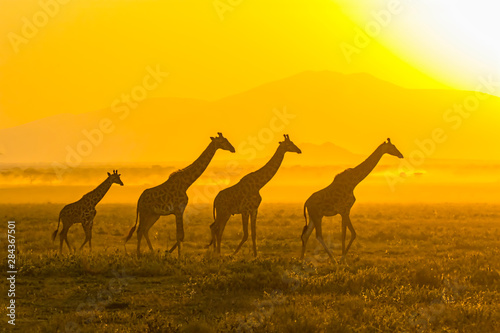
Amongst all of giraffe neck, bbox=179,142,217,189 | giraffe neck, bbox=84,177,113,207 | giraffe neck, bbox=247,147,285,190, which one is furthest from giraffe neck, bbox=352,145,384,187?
giraffe neck, bbox=84,177,113,207

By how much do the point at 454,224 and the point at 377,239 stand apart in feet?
32.9

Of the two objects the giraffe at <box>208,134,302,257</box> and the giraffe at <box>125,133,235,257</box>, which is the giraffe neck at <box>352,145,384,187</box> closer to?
the giraffe at <box>208,134,302,257</box>

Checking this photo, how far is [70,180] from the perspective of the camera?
142 m

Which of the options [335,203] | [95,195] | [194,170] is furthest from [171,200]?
[335,203]

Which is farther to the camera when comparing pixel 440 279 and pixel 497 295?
pixel 440 279

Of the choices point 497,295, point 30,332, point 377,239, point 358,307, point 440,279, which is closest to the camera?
point 30,332

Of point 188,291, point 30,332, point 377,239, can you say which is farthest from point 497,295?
point 377,239

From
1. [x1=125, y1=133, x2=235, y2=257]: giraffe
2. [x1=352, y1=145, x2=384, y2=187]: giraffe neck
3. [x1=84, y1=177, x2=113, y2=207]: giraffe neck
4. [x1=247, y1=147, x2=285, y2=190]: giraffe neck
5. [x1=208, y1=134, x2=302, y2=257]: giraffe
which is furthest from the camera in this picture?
[x1=84, y1=177, x2=113, y2=207]: giraffe neck

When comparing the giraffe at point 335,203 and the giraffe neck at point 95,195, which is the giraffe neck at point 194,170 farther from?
the giraffe at point 335,203

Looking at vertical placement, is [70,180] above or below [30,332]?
above

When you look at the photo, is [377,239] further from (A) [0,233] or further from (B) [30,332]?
(B) [30,332]

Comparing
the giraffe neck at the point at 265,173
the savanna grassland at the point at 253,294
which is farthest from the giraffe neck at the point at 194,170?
the savanna grassland at the point at 253,294

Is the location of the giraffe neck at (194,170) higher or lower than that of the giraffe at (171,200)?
higher

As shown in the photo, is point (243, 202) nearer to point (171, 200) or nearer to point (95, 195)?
point (171, 200)
